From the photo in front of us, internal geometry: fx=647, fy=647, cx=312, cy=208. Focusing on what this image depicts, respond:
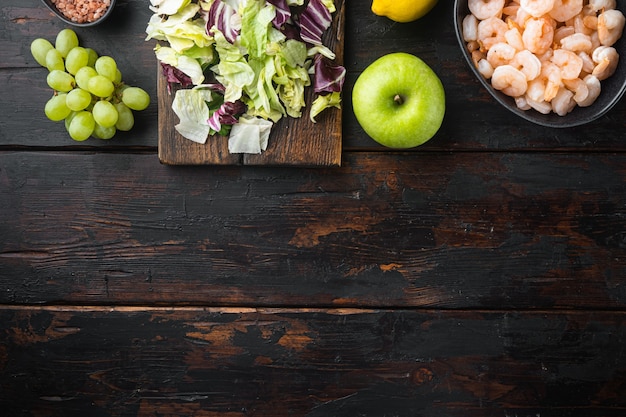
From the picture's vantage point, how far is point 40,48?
1.22 meters

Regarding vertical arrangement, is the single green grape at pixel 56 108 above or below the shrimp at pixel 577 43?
below

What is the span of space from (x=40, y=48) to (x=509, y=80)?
0.86 meters

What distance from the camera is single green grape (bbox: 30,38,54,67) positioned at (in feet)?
4.00

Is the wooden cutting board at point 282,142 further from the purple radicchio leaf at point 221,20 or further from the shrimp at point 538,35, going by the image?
the shrimp at point 538,35

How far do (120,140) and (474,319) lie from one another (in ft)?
2.60

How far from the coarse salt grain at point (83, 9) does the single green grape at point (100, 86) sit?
12cm

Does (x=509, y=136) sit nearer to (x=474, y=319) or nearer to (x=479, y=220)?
(x=479, y=220)

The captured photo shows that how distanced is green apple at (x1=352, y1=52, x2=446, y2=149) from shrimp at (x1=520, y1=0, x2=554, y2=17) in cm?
19

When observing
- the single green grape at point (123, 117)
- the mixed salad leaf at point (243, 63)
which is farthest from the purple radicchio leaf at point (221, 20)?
the single green grape at point (123, 117)

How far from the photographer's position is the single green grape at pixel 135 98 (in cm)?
121

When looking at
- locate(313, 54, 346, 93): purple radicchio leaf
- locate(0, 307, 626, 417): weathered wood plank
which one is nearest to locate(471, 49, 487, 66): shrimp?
locate(313, 54, 346, 93): purple radicchio leaf

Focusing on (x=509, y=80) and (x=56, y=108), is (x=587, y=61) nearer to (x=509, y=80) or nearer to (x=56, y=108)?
(x=509, y=80)

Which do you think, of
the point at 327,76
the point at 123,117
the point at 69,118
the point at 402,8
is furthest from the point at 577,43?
the point at 69,118

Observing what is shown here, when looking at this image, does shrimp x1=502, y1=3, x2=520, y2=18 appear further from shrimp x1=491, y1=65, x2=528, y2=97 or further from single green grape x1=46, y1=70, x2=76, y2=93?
single green grape x1=46, y1=70, x2=76, y2=93
